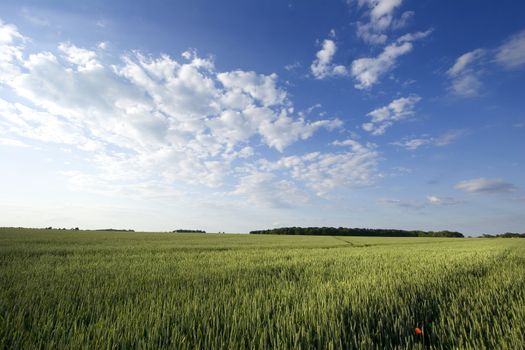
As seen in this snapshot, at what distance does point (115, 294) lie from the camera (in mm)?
4574

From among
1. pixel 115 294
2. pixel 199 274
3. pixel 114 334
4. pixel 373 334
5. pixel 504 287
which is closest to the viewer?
pixel 114 334

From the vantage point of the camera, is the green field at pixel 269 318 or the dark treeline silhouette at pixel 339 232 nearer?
the green field at pixel 269 318

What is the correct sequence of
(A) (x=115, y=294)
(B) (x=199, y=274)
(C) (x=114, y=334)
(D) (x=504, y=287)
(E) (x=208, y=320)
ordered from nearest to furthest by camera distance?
(C) (x=114, y=334) < (E) (x=208, y=320) < (A) (x=115, y=294) < (D) (x=504, y=287) < (B) (x=199, y=274)

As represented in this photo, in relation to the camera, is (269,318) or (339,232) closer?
(269,318)

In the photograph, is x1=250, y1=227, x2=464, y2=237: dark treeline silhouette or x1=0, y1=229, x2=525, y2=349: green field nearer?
x1=0, y1=229, x2=525, y2=349: green field

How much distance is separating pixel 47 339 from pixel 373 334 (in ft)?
9.95

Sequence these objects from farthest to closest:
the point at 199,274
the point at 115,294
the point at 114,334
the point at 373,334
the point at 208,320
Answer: the point at 199,274 < the point at 115,294 < the point at 208,320 < the point at 373,334 < the point at 114,334

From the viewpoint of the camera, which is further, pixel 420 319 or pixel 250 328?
pixel 420 319

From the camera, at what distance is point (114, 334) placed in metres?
2.55

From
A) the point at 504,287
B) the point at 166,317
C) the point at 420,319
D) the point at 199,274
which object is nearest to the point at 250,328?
the point at 166,317

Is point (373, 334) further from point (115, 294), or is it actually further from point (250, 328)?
point (115, 294)

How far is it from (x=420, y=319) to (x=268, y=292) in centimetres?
214

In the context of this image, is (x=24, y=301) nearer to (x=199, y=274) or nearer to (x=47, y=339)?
(x=47, y=339)

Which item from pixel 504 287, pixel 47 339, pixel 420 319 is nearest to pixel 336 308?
pixel 420 319
